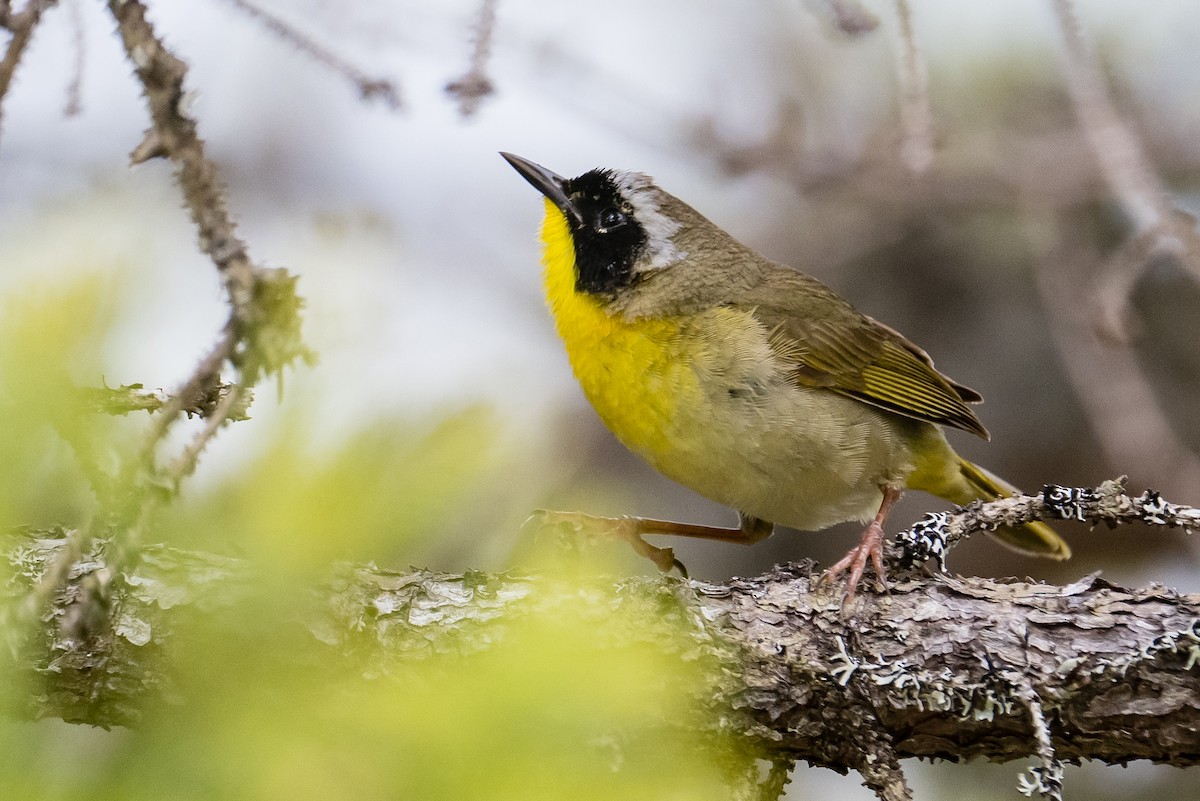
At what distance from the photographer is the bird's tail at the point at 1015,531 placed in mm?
3773

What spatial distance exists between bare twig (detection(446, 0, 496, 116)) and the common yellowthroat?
1356 millimetres

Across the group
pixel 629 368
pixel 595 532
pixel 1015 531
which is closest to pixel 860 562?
pixel 629 368

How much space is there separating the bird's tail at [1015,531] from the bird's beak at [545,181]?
5.17 ft

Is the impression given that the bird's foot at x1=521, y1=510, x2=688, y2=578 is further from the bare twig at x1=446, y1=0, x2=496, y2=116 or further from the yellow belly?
the bare twig at x1=446, y1=0, x2=496, y2=116

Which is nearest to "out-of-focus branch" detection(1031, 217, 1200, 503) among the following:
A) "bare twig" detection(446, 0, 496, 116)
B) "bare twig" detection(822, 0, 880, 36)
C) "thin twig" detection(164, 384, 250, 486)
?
"bare twig" detection(822, 0, 880, 36)

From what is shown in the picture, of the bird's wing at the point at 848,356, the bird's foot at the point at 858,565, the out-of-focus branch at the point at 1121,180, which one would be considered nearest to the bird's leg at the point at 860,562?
the bird's foot at the point at 858,565

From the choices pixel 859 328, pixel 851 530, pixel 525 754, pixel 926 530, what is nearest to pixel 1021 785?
pixel 926 530

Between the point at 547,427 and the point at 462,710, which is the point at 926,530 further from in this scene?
the point at 462,710

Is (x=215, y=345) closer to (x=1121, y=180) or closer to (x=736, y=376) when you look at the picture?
(x=736, y=376)

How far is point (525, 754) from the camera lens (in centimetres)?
94

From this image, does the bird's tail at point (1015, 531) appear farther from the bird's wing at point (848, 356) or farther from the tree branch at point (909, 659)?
the tree branch at point (909, 659)

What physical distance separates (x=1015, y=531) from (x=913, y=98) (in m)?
1.90

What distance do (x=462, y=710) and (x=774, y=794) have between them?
118cm

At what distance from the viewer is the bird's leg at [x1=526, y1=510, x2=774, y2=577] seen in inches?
133
